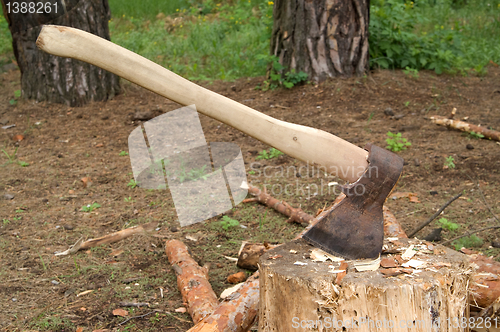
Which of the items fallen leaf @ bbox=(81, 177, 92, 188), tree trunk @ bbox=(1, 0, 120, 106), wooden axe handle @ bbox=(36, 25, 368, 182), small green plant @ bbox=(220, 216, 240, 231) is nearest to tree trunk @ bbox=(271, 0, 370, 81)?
tree trunk @ bbox=(1, 0, 120, 106)

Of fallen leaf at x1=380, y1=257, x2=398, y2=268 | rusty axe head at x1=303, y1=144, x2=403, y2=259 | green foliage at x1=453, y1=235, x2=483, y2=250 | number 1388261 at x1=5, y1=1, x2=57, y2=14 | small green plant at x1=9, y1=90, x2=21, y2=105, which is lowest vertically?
green foliage at x1=453, y1=235, x2=483, y2=250

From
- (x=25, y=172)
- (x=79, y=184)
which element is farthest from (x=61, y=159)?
(x=79, y=184)

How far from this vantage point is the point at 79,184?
162 inches

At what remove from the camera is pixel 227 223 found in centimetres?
349

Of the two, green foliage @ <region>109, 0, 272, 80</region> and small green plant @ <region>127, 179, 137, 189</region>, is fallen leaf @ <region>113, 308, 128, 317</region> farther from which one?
green foliage @ <region>109, 0, 272, 80</region>

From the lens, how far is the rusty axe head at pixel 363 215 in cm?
190

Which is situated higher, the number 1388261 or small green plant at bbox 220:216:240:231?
the number 1388261

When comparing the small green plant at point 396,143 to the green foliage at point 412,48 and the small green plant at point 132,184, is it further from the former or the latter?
the small green plant at point 132,184

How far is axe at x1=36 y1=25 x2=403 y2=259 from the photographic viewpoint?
1.91 metres

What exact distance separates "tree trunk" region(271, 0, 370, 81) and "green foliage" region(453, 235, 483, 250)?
11.1 feet

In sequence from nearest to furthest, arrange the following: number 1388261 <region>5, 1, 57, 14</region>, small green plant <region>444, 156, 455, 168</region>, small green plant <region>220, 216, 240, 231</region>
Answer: small green plant <region>220, 216, 240, 231</region> → small green plant <region>444, 156, 455, 168</region> → number 1388261 <region>5, 1, 57, 14</region>

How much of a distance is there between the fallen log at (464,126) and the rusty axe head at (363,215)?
3.13 m

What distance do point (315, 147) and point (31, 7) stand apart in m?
4.83

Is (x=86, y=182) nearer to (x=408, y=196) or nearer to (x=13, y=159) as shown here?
(x=13, y=159)
